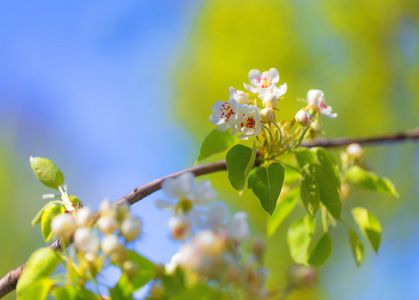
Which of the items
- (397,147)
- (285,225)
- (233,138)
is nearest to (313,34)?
(397,147)

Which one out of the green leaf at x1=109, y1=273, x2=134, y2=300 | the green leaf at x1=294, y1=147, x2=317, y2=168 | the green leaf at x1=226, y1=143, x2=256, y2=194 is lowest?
the green leaf at x1=294, y1=147, x2=317, y2=168

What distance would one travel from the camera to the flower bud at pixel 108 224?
2.05ft

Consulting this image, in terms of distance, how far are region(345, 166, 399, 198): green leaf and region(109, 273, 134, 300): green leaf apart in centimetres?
97

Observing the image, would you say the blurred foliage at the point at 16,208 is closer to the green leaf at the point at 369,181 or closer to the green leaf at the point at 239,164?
the green leaf at the point at 369,181

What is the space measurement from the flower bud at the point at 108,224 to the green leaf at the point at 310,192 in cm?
58

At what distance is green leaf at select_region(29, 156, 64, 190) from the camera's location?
101 centimetres

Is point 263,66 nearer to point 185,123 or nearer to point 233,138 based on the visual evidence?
point 185,123

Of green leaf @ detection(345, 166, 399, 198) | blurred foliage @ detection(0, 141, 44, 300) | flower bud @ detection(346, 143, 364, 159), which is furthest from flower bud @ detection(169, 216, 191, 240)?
blurred foliage @ detection(0, 141, 44, 300)

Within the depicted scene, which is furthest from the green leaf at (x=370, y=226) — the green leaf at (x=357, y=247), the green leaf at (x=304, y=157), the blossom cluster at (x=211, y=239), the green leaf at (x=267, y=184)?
the blossom cluster at (x=211, y=239)

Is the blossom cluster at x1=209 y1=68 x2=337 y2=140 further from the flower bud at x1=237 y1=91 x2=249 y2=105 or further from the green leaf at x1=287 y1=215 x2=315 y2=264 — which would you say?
the green leaf at x1=287 y1=215 x2=315 y2=264

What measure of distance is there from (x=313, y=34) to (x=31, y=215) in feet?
17.4

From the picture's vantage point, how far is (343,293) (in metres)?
5.48

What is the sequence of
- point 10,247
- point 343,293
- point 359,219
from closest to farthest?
point 359,219 → point 343,293 → point 10,247

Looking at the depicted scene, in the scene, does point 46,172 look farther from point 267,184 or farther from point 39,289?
point 267,184
